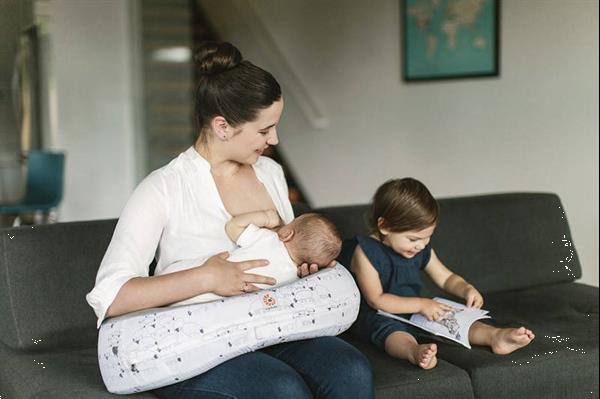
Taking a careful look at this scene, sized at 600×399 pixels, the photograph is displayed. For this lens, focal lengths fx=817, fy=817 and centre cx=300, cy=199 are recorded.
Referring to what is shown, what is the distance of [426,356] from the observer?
6.46 ft

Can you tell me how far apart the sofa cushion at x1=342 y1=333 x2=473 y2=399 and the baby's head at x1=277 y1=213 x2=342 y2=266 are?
12.3 inches

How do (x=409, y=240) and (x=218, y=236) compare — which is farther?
(x=409, y=240)

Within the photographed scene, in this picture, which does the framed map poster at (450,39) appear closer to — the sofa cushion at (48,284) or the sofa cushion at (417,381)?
the sofa cushion at (417,381)

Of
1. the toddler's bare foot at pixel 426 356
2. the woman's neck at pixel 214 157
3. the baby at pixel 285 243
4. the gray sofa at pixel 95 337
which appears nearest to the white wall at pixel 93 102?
the gray sofa at pixel 95 337

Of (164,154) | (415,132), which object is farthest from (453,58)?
(164,154)

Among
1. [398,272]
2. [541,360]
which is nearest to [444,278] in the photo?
[398,272]

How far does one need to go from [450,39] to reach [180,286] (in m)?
3.06

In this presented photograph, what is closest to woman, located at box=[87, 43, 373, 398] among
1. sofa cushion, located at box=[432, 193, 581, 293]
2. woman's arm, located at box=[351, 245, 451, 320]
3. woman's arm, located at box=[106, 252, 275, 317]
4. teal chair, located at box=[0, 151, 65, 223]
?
woman's arm, located at box=[106, 252, 275, 317]

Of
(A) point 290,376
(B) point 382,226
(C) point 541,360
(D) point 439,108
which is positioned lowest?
(C) point 541,360

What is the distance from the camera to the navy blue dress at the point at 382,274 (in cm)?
221

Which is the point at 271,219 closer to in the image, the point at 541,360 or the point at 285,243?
the point at 285,243

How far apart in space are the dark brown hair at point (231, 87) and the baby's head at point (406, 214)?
1.63ft

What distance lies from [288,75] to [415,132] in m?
1.10

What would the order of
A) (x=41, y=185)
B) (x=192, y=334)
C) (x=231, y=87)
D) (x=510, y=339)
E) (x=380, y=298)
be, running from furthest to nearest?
1. (x=41, y=185)
2. (x=380, y=298)
3. (x=510, y=339)
4. (x=231, y=87)
5. (x=192, y=334)
